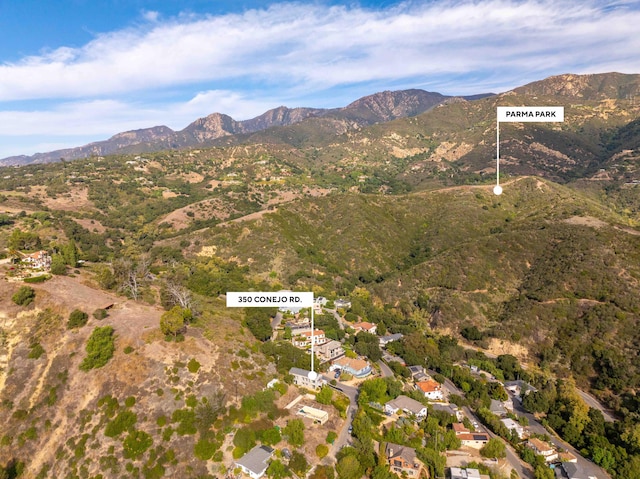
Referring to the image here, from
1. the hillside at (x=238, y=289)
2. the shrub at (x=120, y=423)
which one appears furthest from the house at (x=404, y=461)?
the shrub at (x=120, y=423)

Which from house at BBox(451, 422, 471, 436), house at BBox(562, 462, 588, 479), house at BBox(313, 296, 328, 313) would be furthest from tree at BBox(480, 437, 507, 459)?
house at BBox(313, 296, 328, 313)

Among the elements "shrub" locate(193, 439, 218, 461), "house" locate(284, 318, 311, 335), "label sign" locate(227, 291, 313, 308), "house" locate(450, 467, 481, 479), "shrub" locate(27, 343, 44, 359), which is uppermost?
"label sign" locate(227, 291, 313, 308)

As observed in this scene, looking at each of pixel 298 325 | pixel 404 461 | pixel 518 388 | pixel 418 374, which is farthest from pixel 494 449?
pixel 298 325

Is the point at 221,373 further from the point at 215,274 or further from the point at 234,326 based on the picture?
the point at 215,274

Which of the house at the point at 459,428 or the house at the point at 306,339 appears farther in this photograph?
the house at the point at 306,339

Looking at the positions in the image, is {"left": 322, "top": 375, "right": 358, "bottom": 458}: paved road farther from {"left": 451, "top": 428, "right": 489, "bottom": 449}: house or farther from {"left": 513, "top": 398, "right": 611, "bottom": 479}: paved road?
{"left": 513, "top": 398, "right": 611, "bottom": 479}: paved road

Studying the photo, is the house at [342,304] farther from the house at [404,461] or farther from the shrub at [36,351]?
the shrub at [36,351]

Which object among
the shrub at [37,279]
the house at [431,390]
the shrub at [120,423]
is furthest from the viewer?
the house at [431,390]
